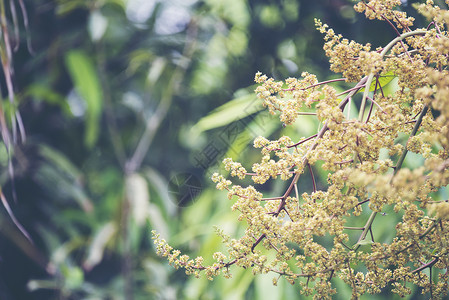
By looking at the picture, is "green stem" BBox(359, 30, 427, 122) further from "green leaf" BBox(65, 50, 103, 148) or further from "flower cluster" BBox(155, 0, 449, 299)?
"green leaf" BBox(65, 50, 103, 148)

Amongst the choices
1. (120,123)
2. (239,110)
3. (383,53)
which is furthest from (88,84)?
(383,53)

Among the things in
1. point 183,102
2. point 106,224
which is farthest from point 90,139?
point 183,102

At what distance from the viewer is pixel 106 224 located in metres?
1.20

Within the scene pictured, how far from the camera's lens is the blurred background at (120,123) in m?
1.08

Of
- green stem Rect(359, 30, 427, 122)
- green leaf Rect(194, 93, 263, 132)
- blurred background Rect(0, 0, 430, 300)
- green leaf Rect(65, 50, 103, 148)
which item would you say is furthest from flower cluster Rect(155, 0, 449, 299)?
green leaf Rect(65, 50, 103, 148)

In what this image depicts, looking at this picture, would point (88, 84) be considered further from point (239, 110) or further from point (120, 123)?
point (239, 110)

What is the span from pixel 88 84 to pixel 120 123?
356 millimetres

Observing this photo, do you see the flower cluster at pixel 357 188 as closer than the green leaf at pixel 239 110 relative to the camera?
Yes

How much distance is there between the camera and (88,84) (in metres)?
1.13

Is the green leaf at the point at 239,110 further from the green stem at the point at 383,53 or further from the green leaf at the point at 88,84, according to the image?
the green leaf at the point at 88,84

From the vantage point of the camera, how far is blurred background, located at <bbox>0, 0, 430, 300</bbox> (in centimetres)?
108

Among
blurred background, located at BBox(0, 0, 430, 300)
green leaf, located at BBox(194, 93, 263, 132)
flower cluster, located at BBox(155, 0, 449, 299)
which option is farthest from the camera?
blurred background, located at BBox(0, 0, 430, 300)

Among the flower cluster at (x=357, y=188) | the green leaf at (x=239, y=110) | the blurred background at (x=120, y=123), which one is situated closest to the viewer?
the flower cluster at (x=357, y=188)

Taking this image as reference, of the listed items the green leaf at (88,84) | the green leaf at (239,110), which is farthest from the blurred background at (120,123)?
the green leaf at (239,110)
